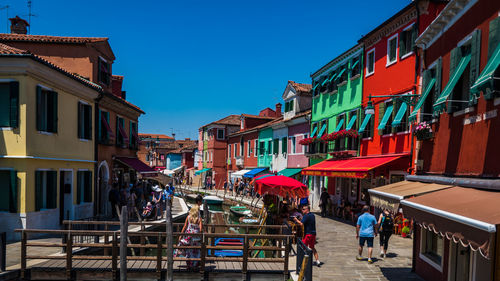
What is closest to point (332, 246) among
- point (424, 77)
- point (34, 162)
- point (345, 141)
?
point (424, 77)

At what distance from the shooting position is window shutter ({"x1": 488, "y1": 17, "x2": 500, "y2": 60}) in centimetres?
606

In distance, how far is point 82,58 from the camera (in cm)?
1839

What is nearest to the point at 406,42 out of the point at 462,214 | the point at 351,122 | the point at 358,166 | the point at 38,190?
the point at 351,122

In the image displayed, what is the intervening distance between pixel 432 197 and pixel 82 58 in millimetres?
17185

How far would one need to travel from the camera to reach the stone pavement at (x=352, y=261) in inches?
373

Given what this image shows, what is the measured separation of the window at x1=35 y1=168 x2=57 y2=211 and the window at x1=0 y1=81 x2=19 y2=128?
6.59 ft

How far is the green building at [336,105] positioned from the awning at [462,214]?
42.1 feet

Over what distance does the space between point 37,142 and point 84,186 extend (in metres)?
4.58

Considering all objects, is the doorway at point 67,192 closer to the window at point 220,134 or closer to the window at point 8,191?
the window at point 8,191

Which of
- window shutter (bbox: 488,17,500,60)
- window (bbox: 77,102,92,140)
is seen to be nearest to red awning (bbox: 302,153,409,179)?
window shutter (bbox: 488,17,500,60)

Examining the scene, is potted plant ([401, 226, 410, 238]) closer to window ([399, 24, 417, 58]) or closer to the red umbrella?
the red umbrella

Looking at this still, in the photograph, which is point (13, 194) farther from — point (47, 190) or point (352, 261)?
point (352, 261)

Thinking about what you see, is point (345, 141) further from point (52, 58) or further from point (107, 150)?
point (52, 58)

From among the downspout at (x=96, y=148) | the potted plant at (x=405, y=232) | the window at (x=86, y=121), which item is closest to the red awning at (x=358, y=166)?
the potted plant at (x=405, y=232)
